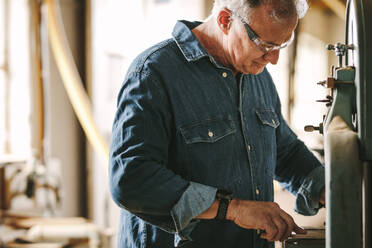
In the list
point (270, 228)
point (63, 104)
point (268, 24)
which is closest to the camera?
point (270, 228)

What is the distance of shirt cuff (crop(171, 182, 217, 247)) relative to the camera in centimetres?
128

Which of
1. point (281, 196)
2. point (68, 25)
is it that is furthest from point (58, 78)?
point (281, 196)

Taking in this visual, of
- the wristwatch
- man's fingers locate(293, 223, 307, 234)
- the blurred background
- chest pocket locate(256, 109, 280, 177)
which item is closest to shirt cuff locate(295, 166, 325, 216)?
chest pocket locate(256, 109, 280, 177)

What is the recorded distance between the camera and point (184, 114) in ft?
4.61

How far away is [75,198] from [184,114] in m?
4.24

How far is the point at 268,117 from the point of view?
5.32 ft

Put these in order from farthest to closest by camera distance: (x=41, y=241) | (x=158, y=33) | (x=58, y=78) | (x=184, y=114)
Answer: (x=158, y=33), (x=58, y=78), (x=41, y=241), (x=184, y=114)

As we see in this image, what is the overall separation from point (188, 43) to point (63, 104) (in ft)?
12.3

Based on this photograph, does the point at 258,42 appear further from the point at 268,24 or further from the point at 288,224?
the point at 288,224

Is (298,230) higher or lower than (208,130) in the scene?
lower

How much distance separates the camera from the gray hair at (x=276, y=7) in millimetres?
1356

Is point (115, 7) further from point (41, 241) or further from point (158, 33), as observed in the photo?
point (41, 241)

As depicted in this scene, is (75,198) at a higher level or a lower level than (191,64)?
lower

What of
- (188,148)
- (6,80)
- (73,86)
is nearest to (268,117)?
(188,148)
